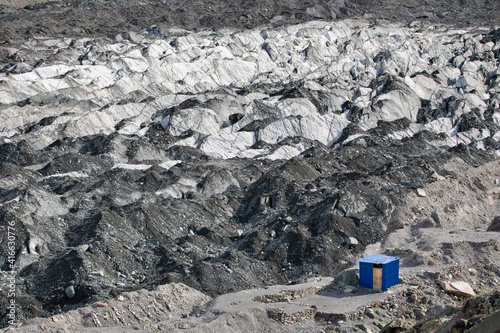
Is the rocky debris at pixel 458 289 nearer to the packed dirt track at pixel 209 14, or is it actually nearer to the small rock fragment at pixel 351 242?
the small rock fragment at pixel 351 242

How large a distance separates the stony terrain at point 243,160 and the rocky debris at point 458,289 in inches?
7.7

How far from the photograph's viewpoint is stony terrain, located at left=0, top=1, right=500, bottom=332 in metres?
14.9

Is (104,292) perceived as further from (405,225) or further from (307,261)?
(405,225)

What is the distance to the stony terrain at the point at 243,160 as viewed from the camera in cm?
1487

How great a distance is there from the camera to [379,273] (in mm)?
11617

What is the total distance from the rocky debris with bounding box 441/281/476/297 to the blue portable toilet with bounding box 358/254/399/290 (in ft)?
3.30

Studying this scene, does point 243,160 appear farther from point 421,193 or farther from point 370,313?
point 370,313

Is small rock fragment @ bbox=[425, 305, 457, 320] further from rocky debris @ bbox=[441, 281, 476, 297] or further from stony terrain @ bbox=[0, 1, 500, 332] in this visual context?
rocky debris @ bbox=[441, 281, 476, 297]

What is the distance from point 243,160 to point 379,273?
1891 cm

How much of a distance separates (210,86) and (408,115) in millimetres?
15772

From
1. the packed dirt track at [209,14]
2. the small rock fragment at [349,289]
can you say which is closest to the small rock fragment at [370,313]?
the small rock fragment at [349,289]

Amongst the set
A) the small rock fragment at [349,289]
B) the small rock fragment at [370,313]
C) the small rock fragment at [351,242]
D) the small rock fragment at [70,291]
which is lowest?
the small rock fragment at [351,242]

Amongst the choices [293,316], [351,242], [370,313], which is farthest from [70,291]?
[351,242]

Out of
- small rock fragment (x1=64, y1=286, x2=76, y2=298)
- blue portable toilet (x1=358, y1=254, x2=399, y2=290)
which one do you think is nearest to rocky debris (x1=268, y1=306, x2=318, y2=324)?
blue portable toilet (x1=358, y1=254, x2=399, y2=290)
